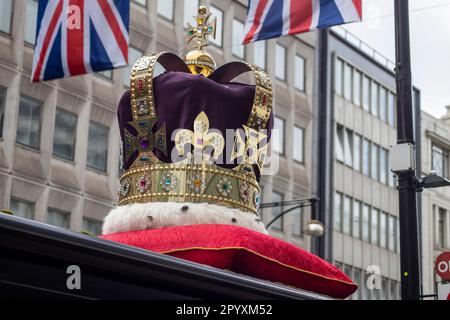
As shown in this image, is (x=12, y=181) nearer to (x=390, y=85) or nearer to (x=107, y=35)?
(x=107, y=35)

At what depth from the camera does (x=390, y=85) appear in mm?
46781

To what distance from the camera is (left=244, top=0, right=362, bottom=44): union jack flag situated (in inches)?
364

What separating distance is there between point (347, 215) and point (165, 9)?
13.9m

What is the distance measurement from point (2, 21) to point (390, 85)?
24.5 m

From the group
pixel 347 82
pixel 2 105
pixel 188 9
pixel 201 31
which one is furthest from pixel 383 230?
pixel 201 31

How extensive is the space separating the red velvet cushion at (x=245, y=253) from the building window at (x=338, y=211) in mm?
35974

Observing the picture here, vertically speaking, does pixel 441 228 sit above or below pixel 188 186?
above

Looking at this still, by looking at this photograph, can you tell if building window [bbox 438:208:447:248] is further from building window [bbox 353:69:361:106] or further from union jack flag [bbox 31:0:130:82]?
union jack flag [bbox 31:0:130:82]

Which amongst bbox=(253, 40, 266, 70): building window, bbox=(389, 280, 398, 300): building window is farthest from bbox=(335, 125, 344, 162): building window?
bbox=(389, 280, 398, 300): building window

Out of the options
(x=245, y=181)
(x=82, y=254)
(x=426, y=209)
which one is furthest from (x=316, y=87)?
(x=82, y=254)

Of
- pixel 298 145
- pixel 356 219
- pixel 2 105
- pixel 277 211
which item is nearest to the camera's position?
pixel 2 105

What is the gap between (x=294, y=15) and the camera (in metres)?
9.48

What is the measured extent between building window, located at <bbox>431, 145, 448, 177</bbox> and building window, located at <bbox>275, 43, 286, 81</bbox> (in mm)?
15002

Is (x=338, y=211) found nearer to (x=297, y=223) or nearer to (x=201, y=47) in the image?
(x=297, y=223)
